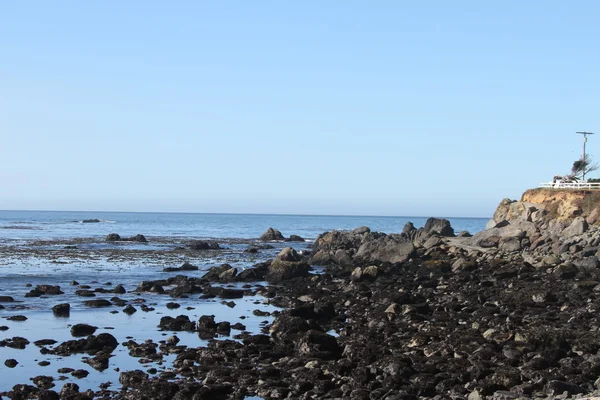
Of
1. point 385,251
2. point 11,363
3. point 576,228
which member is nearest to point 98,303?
point 11,363

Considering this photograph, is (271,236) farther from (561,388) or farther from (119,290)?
(561,388)

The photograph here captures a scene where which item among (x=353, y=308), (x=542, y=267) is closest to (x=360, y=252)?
(x=542, y=267)

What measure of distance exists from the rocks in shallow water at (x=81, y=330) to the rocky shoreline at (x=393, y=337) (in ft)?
6.23

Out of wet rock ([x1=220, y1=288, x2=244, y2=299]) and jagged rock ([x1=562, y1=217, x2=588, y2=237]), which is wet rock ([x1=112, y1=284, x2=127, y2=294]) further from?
jagged rock ([x1=562, y1=217, x2=588, y2=237])

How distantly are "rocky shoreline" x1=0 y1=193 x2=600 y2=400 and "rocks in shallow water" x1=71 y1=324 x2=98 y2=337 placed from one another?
6.23 feet

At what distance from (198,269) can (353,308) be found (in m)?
24.0

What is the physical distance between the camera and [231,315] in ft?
100

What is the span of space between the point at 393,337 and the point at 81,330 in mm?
10714

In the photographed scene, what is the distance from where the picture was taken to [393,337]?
23.8 metres

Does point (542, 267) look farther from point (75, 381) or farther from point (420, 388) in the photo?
point (75, 381)

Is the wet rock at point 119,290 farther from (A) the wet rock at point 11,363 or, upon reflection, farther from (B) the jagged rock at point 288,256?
(A) the wet rock at point 11,363

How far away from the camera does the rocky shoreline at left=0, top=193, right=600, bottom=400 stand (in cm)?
1764

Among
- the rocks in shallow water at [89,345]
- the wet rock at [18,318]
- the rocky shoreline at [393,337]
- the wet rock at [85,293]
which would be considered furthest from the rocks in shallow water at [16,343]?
the wet rock at [85,293]

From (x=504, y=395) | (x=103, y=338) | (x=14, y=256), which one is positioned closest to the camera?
(x=504, y=395)
